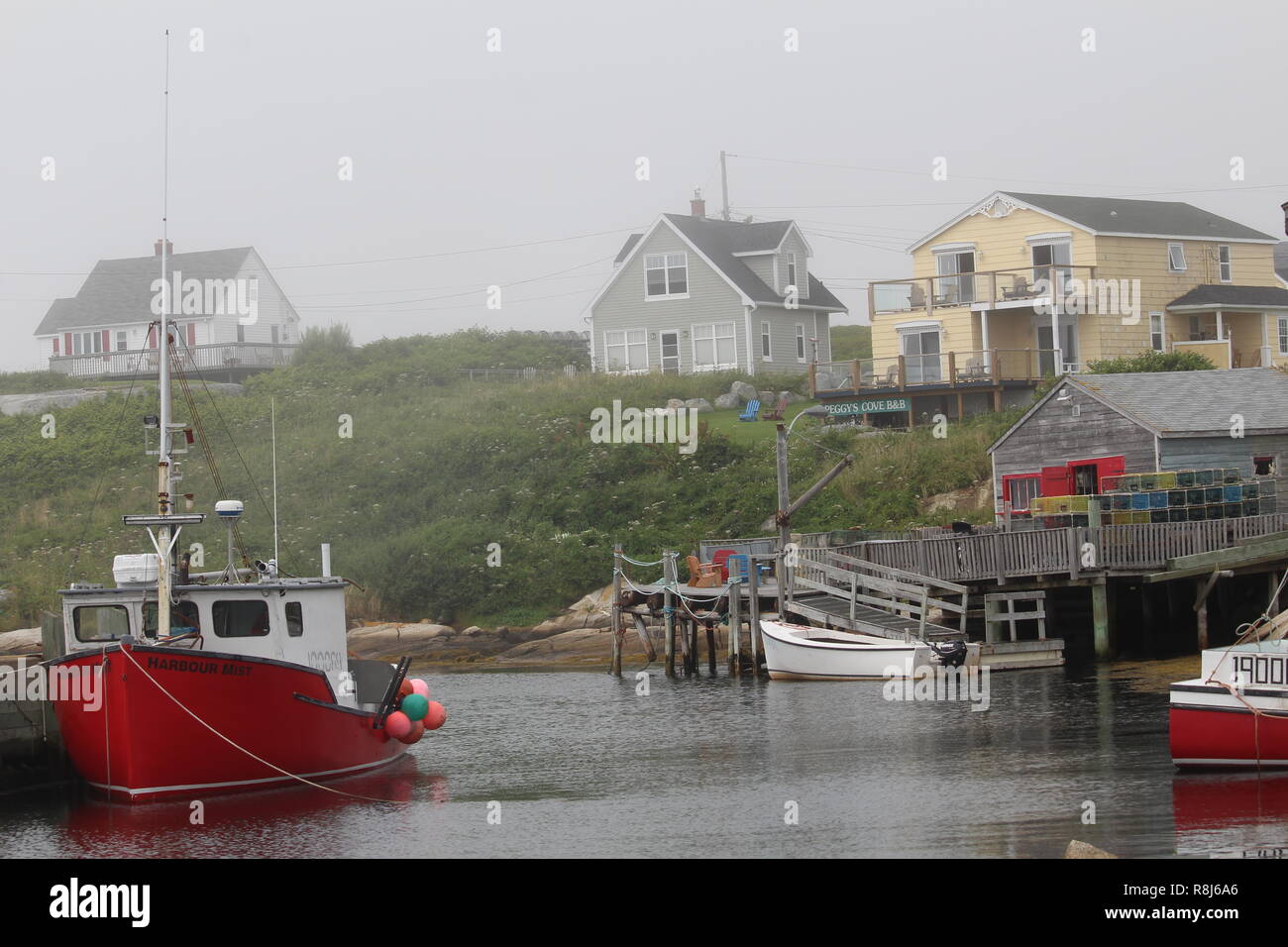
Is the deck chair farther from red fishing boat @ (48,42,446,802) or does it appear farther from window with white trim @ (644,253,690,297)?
window with white trim @ (644,253,690,297)

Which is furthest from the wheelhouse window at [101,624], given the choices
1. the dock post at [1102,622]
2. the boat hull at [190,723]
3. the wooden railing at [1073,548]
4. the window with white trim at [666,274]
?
the window with white trim at [666,274]

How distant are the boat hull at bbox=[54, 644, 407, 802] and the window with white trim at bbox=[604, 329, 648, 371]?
41.8 m

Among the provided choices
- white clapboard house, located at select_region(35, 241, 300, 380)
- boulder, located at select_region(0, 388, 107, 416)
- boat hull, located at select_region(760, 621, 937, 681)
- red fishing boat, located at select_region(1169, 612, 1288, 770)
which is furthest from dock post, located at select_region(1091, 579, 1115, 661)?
white clapboard house, located at select_region(35, 241, 300, 380)

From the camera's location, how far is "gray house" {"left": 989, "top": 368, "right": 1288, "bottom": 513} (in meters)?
41.2

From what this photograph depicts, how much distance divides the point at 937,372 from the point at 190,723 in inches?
1418

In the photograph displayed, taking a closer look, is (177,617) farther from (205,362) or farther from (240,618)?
(205,362)

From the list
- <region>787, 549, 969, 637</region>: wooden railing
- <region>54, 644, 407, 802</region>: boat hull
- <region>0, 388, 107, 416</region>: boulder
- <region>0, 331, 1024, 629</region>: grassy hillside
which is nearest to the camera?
<region>54, 644, 407, 802</region>: boat hull

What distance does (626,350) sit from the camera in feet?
223

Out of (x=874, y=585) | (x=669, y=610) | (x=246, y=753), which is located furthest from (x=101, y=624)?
(x=669, y=610)

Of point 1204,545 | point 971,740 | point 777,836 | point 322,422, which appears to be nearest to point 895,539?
point 1204,545

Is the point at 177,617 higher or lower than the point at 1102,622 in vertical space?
higher

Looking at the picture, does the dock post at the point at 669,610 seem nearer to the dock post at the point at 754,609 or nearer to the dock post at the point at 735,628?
the dock post at the point at 735,628

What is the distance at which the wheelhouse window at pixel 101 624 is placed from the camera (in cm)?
2622

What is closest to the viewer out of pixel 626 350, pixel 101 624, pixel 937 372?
pixel 101 624
